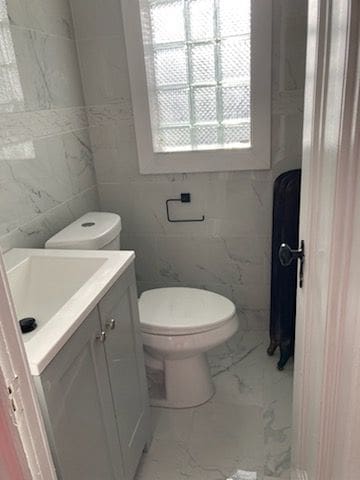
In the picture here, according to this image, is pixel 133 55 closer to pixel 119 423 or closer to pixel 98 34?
pixel 98 34

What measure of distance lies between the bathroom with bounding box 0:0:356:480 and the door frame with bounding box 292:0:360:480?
1.60ft

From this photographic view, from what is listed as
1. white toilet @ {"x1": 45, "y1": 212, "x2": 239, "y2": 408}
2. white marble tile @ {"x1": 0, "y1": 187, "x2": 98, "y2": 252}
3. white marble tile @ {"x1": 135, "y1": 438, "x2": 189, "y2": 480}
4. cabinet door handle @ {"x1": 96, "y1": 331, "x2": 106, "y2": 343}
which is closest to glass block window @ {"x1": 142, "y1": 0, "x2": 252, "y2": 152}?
white marble tile @ {"x1": 0, "y1": 187, "x2": 98, "y2": 252}

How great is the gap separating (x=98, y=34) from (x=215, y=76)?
1.98 feet

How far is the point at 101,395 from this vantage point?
1.15 metres

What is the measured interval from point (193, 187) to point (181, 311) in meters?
0.68

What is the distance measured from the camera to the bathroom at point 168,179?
4.98ft

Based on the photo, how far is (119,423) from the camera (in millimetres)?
1285

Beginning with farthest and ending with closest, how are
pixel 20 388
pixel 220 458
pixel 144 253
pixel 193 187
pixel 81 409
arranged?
pixel 144 253 → pixel 193 187 → pixel 220 458 → pixel 81 409 → pixel 20 388

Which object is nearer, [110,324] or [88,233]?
[110,324]

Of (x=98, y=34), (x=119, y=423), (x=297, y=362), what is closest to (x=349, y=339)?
(x=297, y=362)

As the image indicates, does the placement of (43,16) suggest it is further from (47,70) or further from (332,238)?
(332,238)

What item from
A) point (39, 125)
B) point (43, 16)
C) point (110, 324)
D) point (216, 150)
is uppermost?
point (43, 16)

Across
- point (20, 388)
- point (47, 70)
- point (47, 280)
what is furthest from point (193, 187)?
point (20, 388)

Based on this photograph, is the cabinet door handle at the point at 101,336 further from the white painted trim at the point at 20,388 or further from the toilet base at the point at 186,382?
the toilet base at the point at 186,382
